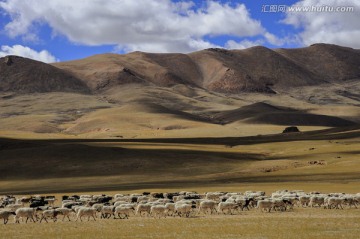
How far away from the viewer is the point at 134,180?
58.2 metres

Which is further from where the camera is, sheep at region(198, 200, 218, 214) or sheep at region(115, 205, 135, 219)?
sheep at region(198, 200, 218, 214)

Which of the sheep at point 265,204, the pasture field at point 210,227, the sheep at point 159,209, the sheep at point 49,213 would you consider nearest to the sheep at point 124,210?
the pasture field at point 210,227

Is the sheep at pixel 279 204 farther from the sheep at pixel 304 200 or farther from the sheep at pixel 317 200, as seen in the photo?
the sheep at pixel 317 200

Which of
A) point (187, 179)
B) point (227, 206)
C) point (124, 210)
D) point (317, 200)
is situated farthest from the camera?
point (187, 179)

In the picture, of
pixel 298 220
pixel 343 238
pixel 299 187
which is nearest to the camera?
pixel 343 238

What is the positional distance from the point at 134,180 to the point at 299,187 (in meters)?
18.4

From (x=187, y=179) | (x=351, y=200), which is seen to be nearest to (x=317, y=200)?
(x=351, y=200)

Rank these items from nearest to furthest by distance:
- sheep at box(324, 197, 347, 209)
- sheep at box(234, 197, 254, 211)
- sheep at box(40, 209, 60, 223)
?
sheep at box(40, 209, 60, 223) → sheep at box(234, 197, 254, 211) → sheep at box(324, 197, 347, 209)

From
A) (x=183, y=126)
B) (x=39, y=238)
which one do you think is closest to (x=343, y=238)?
(x=39, y=238)

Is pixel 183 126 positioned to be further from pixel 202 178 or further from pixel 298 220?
pixel 298 220

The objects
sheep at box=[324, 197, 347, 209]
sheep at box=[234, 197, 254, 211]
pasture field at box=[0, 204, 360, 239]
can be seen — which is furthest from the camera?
sheep at box=[324, 197, 347, 209]

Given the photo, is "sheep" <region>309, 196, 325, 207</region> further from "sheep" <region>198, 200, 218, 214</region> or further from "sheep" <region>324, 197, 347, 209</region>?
"sheep" <region>198, 200, 218, 214</region>

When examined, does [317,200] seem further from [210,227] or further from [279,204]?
[210,227]

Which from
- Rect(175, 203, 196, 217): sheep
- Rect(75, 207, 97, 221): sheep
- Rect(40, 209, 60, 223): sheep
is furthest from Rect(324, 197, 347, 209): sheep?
Rect(40, 209, 60, 223): sheep
